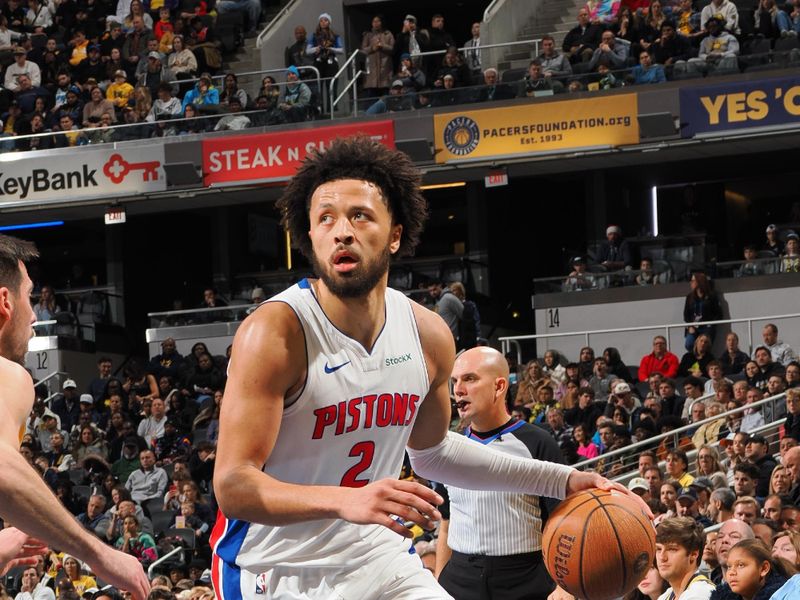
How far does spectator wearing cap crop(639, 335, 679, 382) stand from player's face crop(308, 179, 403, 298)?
13578 mm

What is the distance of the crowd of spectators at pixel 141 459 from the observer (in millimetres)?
15398

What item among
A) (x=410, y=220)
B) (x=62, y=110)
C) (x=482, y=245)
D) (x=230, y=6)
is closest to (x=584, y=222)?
(x=482, y=245)

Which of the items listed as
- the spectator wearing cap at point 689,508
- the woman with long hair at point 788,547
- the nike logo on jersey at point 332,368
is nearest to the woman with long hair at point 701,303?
the spectator wearing cap at point 689,508

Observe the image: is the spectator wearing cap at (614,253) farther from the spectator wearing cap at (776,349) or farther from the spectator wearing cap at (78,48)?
the spectator wearing cap at (78,48)

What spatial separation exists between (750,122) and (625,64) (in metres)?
2.21

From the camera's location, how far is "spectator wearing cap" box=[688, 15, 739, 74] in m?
20.3

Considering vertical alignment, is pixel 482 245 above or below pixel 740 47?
below

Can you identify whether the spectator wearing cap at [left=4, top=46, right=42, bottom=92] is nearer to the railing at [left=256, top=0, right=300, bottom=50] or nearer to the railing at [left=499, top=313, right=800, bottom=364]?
the railing at [left=256, top=0, right=300, bottom=50]

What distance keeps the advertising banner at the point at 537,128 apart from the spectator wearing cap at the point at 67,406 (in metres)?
6.80

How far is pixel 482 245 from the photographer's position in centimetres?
2633

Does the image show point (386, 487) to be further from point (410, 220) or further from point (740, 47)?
point (740, 47)

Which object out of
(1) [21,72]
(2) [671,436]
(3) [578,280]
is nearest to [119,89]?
(1) [21,72]

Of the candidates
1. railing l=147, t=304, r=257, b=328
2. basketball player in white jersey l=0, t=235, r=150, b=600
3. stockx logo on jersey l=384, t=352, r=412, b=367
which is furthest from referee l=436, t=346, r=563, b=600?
railing l=147, t=304, r=257, b=328

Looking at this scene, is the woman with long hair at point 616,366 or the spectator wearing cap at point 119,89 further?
the spectator wearing cap at point 119,89
